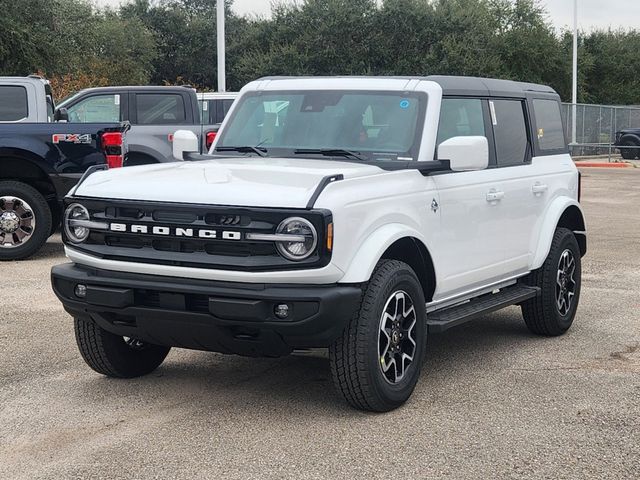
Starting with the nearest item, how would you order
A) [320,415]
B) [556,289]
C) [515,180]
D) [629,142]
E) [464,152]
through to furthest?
[320,415]
[464,152]
[515,180]
[556,289]
[629,142]

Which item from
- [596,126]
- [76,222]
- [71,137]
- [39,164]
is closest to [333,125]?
[76,222]

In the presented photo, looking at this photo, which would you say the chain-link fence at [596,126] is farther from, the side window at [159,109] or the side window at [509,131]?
the side window at [509,131]

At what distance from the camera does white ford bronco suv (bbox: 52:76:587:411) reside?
501 centimetres

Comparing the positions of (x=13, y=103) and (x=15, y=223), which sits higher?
(x=13, y=103)

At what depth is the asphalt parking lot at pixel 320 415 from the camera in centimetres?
465

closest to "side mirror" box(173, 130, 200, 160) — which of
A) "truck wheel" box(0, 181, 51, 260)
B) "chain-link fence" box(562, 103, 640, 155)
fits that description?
"truck wheel" box(0, 181, 51, 260)

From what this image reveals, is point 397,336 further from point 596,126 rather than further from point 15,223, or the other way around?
point 596,126

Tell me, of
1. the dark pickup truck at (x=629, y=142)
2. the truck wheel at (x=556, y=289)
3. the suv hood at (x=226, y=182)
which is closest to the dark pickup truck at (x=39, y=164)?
the suv hood at (x=226, y=182)

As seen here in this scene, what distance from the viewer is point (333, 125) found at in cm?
641

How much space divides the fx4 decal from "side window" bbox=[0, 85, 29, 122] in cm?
129

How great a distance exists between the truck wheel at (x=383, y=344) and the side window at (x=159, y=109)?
31.8 ft

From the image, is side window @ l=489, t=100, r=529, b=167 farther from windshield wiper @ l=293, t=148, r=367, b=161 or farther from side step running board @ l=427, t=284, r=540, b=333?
windshield wiper @ l=293, t=148, r=367, b=161

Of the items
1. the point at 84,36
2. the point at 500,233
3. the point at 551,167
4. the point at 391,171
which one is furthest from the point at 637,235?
the point at 84,36

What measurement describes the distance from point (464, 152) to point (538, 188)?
1.66 metres
